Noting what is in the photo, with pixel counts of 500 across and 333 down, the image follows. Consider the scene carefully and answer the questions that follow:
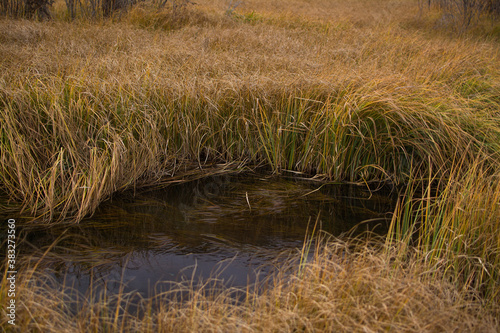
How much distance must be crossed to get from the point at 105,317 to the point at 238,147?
2.01 metres

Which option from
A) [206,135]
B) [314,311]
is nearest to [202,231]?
[314,311]

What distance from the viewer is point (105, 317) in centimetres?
153

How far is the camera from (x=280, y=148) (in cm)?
329

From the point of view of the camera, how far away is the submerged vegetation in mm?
1573

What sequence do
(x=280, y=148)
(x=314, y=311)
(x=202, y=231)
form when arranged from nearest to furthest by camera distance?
(x=314, y=311) < (x=202, y=231) < (x=280, y=148)

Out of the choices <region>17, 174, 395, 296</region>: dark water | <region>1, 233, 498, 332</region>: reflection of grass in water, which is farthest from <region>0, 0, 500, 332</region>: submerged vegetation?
<region>17, 174, 395, 296</region>: dark water

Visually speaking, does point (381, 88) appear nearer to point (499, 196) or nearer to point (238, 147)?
point (238, 147)

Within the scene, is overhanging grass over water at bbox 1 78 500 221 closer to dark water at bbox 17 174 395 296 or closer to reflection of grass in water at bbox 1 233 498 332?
dark water at bbox 17 174 395 296

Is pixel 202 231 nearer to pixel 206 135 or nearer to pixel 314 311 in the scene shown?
pixel 314 311

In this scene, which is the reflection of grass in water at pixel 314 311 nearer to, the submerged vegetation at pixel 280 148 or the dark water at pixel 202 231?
the submerged vegetation at pixel 280 148

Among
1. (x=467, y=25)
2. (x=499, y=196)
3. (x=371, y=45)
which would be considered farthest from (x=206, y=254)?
(x=467, y=25)

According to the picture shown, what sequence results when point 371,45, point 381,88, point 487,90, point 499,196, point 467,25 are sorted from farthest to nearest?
point 467,25 < point 371,45 < point 487,90 < point 381,88 < point 499,196

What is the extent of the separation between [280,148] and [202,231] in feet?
3.60

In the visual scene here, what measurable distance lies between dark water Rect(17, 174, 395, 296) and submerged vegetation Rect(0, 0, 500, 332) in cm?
15
